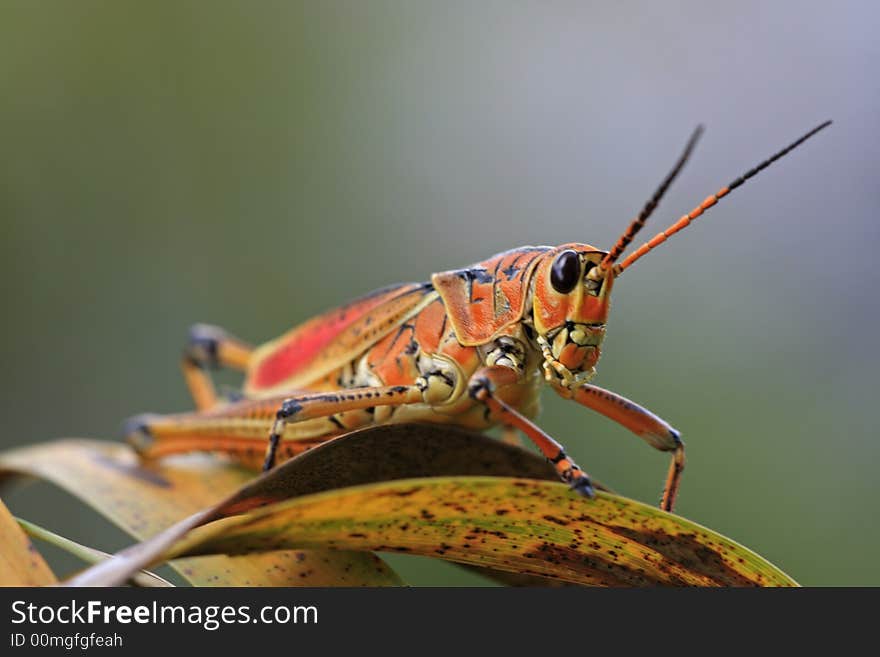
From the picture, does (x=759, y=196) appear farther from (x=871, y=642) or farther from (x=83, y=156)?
(x=83, y=156)

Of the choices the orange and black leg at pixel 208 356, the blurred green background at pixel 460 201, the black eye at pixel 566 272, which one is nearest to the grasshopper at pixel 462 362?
the black eye at pixel 566 272

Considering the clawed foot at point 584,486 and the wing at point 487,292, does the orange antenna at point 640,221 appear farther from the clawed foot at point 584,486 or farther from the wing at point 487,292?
the clawed foot at point 584,486

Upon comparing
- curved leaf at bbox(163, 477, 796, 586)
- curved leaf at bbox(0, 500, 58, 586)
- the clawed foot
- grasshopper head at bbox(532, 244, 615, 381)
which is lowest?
curved leaf at bbox(0, 500, 58, 586)

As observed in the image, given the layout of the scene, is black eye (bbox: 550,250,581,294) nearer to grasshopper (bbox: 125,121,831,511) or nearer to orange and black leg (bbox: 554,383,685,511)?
grasshopper (bbox: 125,121,831,511)

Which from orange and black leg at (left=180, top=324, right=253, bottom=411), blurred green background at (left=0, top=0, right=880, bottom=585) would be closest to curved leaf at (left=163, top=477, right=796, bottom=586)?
orange and black leg at (left=180, top=324, right=253, bottom=411)

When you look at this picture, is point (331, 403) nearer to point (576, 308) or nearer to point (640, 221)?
point (576, 308)

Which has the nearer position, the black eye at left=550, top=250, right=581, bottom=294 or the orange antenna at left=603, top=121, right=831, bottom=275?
the orange antenna at left=603, top=121, right=831, bottom=275

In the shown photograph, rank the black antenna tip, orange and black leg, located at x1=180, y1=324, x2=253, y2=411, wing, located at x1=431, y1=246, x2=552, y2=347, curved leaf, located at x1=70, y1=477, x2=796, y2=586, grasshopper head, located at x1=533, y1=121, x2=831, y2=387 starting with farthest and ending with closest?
orange and black leg, located at x1=180, y1=324, x2=253, y2=411 < wing, located at x1=431, y1=246, x2=552, y2=347 < grasshopper head, located at x1=533, y1=121, x2=831, y2=387 < the black antenna tip < curved leaf, located at x1=70, y1=477, x2=796, y2=586

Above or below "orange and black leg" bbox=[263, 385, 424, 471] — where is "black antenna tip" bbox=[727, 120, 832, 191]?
above
